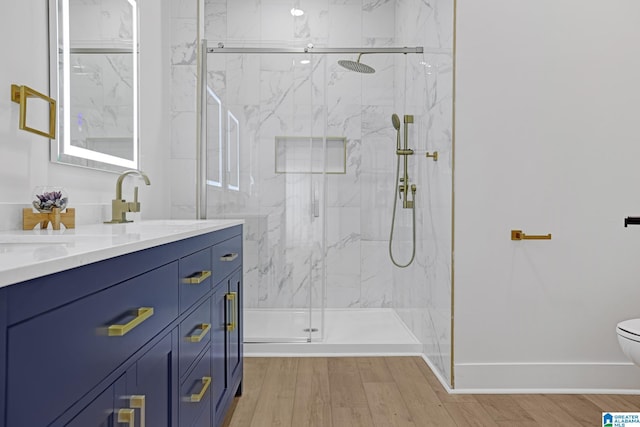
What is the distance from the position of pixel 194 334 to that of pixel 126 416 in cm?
54

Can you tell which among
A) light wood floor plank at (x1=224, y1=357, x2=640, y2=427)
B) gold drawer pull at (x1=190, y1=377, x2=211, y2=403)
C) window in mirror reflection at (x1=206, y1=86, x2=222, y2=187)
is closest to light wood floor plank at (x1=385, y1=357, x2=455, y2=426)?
light wood floor plank at (x1=224, y1=357, x2=640, y2=427)

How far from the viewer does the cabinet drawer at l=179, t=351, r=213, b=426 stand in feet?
4.32

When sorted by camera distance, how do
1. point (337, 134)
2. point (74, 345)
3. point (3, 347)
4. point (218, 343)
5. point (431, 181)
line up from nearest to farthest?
point (3, 347) < point (74, 345) < point (218, 343) < point (431, 181) < point (337, 134)

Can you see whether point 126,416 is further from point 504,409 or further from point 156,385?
point 504,409

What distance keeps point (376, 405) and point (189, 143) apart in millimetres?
2093

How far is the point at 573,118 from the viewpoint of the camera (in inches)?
93.7

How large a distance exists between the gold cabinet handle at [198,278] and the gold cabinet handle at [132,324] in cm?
33

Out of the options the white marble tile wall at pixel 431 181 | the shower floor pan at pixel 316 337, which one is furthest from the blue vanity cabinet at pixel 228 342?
the white marble tile wall at pixel 431 181

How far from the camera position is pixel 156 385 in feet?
3.59

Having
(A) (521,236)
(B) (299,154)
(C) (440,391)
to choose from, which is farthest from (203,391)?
(B) (299,154)

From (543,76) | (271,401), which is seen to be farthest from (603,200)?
(271,401)

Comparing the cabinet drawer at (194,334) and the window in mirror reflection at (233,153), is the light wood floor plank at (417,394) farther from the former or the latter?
the window in mirror reflection at (233,153)

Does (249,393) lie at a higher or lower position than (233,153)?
lower

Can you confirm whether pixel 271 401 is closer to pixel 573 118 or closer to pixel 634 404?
pixel 634 404
